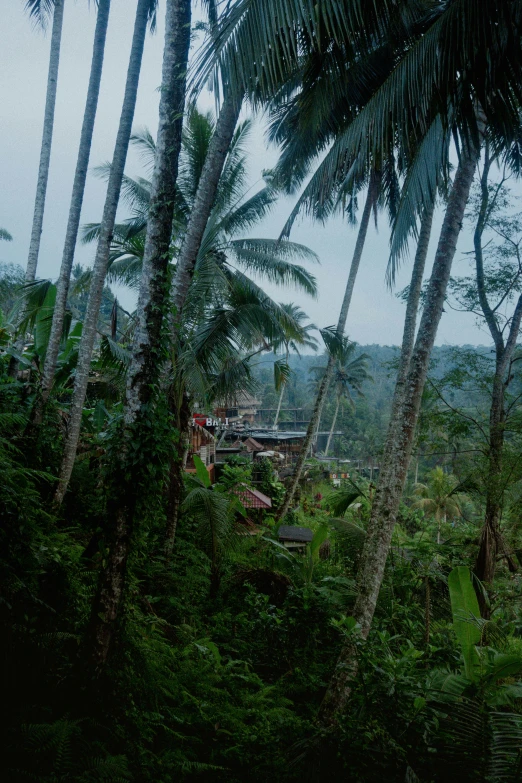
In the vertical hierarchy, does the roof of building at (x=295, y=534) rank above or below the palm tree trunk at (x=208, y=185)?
below

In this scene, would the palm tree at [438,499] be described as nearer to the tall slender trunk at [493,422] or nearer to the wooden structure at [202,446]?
the wooden structure at [202,446]

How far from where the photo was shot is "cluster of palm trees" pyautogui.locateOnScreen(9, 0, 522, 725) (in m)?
3.57

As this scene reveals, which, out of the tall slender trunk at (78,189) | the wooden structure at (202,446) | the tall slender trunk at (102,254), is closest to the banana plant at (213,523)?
the tall slender trunk at (102,254)

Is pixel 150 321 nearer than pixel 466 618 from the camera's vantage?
Yes

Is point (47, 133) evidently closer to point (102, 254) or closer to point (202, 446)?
point (102, 254)

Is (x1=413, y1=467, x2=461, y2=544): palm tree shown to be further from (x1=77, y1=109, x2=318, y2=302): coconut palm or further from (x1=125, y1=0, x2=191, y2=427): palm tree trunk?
(x1=125, y1=0, x2=191, y2=427): palm tree trunk

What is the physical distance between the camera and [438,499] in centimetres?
2192

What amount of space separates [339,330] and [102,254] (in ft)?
26.2

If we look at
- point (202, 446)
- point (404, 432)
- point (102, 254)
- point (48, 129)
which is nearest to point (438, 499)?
point (202, 446)

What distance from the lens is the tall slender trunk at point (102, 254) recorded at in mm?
5859

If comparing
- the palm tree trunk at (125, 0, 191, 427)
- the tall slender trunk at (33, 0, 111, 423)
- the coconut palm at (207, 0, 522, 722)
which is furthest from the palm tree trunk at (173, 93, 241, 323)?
the palm tree trunk at (125, 0, 191, 427)

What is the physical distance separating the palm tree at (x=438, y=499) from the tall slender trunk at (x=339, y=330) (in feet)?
28.9

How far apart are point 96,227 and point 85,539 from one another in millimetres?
11013

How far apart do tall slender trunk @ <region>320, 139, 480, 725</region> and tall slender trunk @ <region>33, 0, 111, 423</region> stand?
4.48 m
